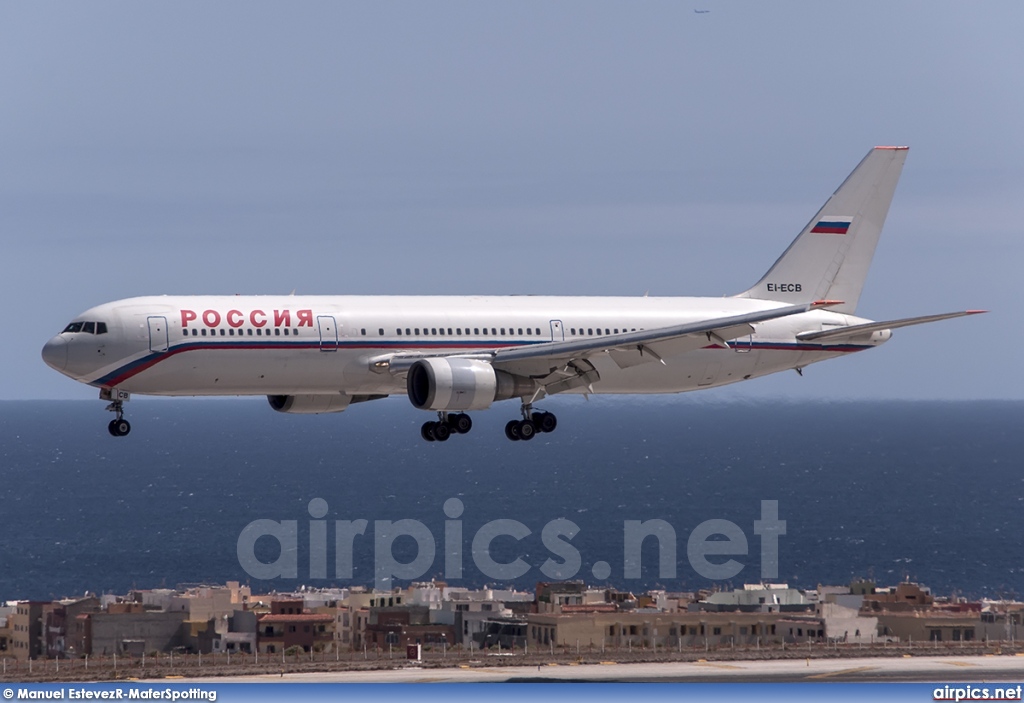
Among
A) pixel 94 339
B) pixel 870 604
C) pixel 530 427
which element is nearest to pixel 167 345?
pixel 94 339

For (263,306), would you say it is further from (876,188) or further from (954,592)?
(954,592)

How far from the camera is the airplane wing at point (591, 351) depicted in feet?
198

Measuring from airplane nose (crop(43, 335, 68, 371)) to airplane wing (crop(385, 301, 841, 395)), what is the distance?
11.4 m

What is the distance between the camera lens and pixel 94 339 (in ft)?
190

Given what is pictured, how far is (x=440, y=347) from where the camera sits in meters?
61.9

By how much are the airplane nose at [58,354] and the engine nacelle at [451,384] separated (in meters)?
12.7

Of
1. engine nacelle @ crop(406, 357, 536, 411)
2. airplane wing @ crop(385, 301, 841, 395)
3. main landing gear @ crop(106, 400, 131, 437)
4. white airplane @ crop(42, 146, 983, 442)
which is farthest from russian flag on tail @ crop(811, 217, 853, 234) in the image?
main landing gear @ crop(106, 400, 131, 437)

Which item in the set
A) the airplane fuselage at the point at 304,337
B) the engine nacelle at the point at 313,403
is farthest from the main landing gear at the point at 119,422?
the engine nacelle at the point at 313,403

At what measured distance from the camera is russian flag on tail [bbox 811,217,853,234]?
74.1m

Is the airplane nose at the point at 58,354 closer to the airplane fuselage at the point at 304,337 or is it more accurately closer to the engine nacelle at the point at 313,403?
the airplane fuselage at the point at 304,337

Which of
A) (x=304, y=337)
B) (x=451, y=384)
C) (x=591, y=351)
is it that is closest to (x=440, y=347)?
(x=451, y=384)

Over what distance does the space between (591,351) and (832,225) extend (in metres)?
18.4

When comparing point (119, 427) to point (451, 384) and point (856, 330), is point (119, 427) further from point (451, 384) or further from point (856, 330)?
point (856, 330)

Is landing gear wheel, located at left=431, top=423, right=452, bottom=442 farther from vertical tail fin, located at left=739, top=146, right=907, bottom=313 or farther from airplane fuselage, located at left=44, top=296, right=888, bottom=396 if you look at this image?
vertical tail fin, located at left=739, top=146, right=907, bottom=313
